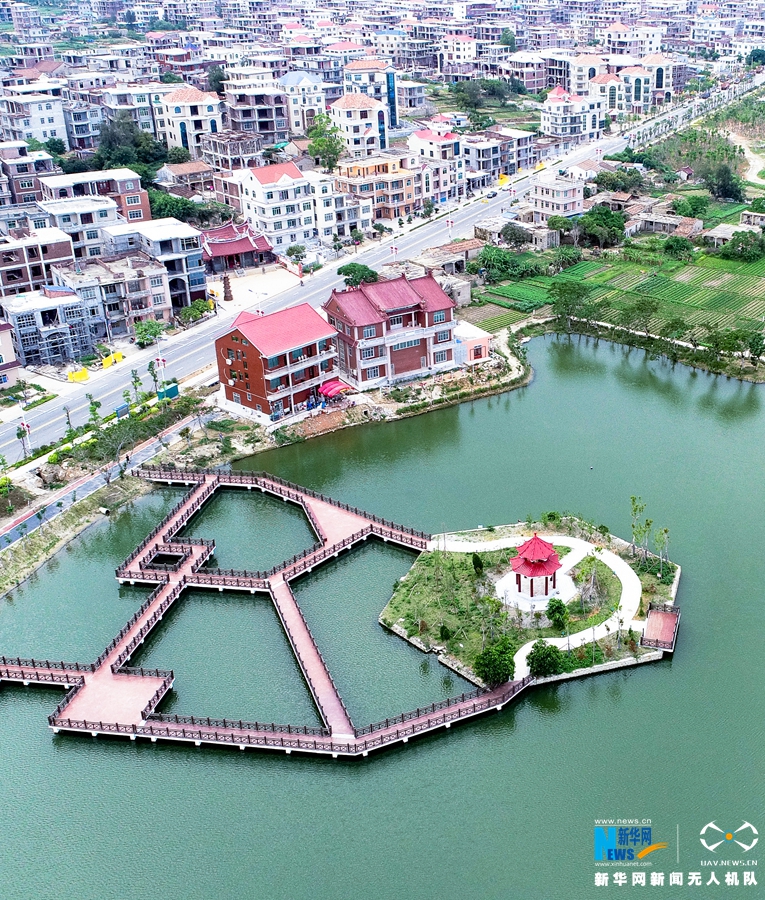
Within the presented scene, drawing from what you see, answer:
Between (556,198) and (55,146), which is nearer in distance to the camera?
(556,198)

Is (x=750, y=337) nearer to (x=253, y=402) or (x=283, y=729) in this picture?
(x=253, y=402)

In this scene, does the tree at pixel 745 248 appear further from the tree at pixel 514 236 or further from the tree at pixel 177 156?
the tree at pixel 177 156

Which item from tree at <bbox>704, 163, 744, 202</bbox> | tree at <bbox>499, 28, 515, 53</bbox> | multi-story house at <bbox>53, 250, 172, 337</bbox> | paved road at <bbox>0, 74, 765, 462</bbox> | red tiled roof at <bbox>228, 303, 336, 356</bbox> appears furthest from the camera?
tree at <bbox>499, 28, 515, 53</bbox>

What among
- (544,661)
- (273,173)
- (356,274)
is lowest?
(544,661)

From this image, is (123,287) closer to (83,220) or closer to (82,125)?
(83,220)

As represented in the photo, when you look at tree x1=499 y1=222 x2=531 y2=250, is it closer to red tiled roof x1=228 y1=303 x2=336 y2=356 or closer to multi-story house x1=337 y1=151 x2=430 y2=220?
multi-story house x1=337 y1=151 x2=430 y2=220

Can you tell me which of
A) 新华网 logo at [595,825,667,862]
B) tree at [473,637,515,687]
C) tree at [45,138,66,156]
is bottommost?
新华网 logo at [595,825,667,862]

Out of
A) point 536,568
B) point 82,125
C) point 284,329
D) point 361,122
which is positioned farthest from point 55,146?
point 536,568

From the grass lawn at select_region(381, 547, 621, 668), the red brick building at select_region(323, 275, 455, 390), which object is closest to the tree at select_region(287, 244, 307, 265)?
the red brick building at select_region(323, 275, 455, 390)
